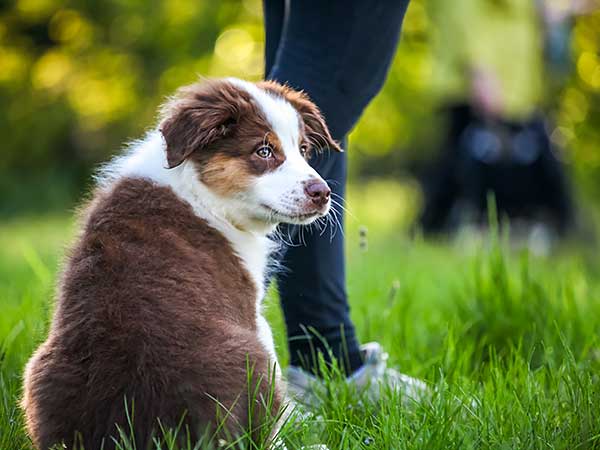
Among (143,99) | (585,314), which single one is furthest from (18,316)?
(143,99)

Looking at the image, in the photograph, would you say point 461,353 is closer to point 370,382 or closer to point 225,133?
point 370,382

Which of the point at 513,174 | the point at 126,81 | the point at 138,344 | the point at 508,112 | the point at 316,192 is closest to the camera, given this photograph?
the point at 138,344

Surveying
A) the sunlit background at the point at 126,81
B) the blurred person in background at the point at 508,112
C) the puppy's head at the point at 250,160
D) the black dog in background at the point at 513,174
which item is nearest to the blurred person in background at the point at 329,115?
the puppy's head at the point at 250,160

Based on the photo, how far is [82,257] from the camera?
99.3 inches

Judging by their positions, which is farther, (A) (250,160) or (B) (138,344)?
(A) (250,160)

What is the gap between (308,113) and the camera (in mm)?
3115

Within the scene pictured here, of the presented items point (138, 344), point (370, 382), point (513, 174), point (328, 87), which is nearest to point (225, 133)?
point (328, 87)

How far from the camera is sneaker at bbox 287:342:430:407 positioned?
3.00m

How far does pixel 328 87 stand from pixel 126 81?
35.7ft

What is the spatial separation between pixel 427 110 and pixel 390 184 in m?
3.52

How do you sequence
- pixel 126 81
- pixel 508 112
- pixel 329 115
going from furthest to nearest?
1. pixel 126 81
2. pixel 508 112
3. pixel 329 115

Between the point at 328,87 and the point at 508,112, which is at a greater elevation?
the point at 328,87

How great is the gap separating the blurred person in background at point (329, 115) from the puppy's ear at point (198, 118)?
0.34 meters

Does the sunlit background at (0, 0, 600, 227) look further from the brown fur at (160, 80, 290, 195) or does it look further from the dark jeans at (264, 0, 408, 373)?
the brown fur at (160, 80, 290, 195)
